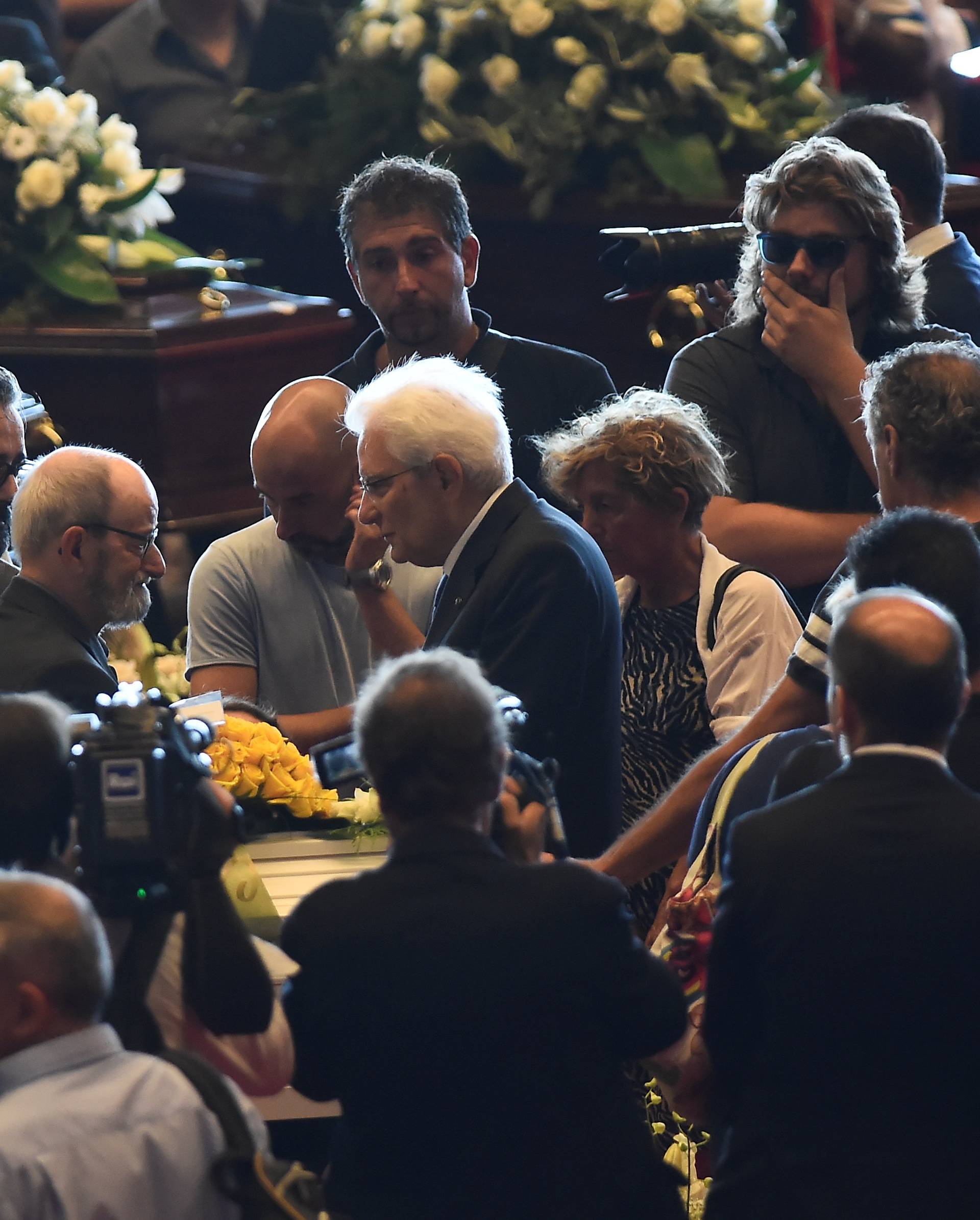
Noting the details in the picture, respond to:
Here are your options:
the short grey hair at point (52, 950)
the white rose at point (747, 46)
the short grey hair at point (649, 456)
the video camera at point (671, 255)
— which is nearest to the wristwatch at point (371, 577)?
the short grey hair at point (649, 456)

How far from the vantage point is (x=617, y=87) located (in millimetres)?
4586

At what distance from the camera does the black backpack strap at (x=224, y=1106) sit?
6.10ft

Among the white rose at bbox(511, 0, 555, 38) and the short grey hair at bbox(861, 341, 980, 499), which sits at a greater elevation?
the white rose at bbox(511, 0, 555, 38)

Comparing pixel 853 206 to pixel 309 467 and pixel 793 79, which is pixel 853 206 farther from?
pixel 793 79

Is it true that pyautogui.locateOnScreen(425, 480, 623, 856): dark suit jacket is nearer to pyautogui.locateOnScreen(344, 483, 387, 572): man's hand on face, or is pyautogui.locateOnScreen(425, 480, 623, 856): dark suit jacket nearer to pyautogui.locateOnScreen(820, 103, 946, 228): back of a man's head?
pyautogui.locateOnScreen(344, 483, 387, 572): man's hand on face

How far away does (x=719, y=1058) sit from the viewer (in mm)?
2025

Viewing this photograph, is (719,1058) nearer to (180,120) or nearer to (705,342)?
(705,342)

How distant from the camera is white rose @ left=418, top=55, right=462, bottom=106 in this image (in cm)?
473

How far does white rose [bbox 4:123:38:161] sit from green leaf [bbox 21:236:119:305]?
236 mm

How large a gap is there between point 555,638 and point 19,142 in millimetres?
2336

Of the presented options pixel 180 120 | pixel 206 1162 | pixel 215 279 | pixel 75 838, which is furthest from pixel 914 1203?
pixel 180 120

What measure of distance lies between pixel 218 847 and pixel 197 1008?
0.17 metres

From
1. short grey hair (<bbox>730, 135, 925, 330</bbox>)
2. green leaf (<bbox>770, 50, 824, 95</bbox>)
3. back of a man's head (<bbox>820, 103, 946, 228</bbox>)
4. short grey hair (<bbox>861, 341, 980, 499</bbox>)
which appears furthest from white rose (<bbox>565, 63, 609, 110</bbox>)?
short grey hair (<bbox>861, 341, 980, 499</bbox>)

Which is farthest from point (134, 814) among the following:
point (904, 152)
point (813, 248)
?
point (904, 152)
